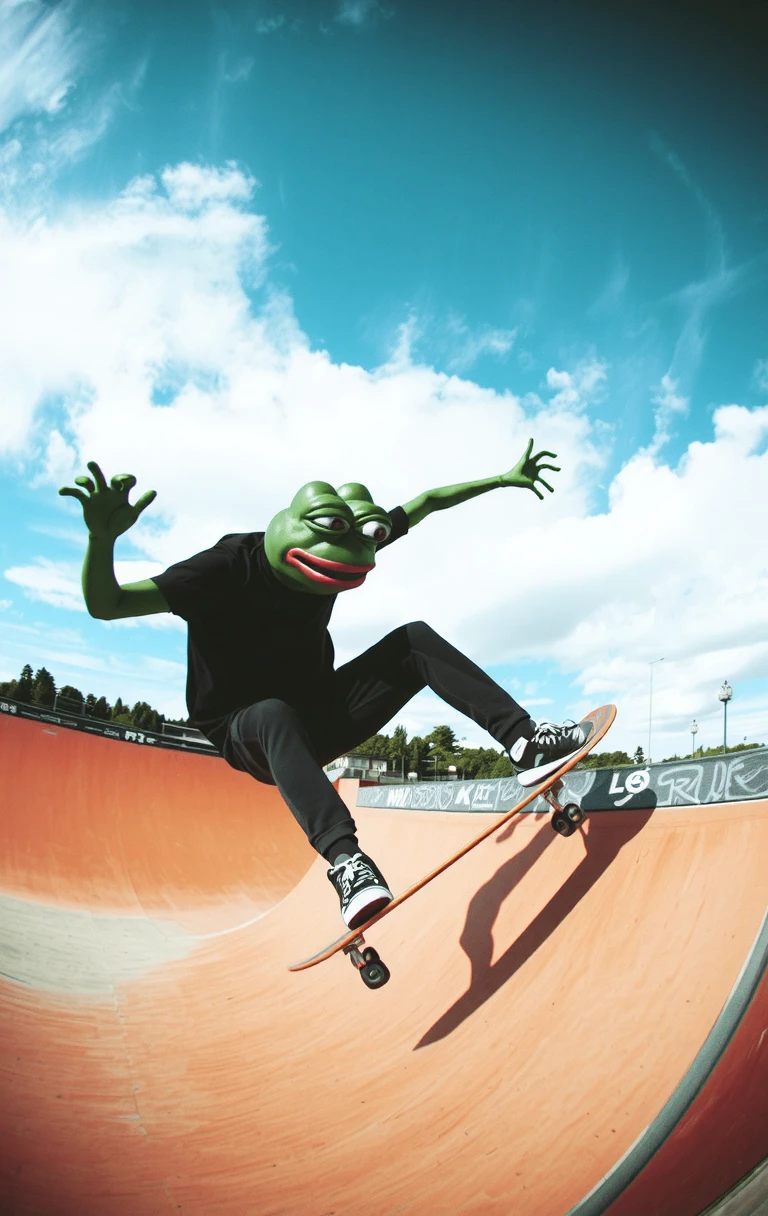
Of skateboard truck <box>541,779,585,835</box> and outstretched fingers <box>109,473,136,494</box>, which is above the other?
outstretched fingers <box>109,473,136,494</box>

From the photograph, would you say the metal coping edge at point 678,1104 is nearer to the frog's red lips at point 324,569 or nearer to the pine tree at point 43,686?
the frog's red lips at point 324,569

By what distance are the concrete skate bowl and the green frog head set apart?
2159 mm

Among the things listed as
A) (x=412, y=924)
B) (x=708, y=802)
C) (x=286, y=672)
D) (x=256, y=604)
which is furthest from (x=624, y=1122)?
(x=412, y=924)

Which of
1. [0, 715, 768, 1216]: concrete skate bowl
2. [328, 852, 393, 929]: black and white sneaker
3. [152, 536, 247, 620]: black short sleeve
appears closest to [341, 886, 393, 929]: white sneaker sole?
[328, 852, 393, 929]: black and white sneaker

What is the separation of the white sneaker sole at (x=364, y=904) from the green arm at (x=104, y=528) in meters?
1.58

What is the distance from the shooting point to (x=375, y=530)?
309cm

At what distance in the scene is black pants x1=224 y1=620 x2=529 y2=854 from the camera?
286 centimetres

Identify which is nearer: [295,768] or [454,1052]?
[295,768]

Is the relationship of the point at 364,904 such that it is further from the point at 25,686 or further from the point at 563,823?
the point at 25,686

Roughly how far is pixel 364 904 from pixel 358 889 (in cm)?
7

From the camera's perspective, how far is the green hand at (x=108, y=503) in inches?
98.0

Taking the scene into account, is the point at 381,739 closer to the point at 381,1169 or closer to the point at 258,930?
the point at 258,930

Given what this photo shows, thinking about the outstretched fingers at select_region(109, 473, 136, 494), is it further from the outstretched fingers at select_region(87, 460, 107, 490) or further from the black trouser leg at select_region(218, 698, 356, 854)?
the black trouser leg at select_region(218, 698, 356, 854)

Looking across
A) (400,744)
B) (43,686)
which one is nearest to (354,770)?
(400,744)
